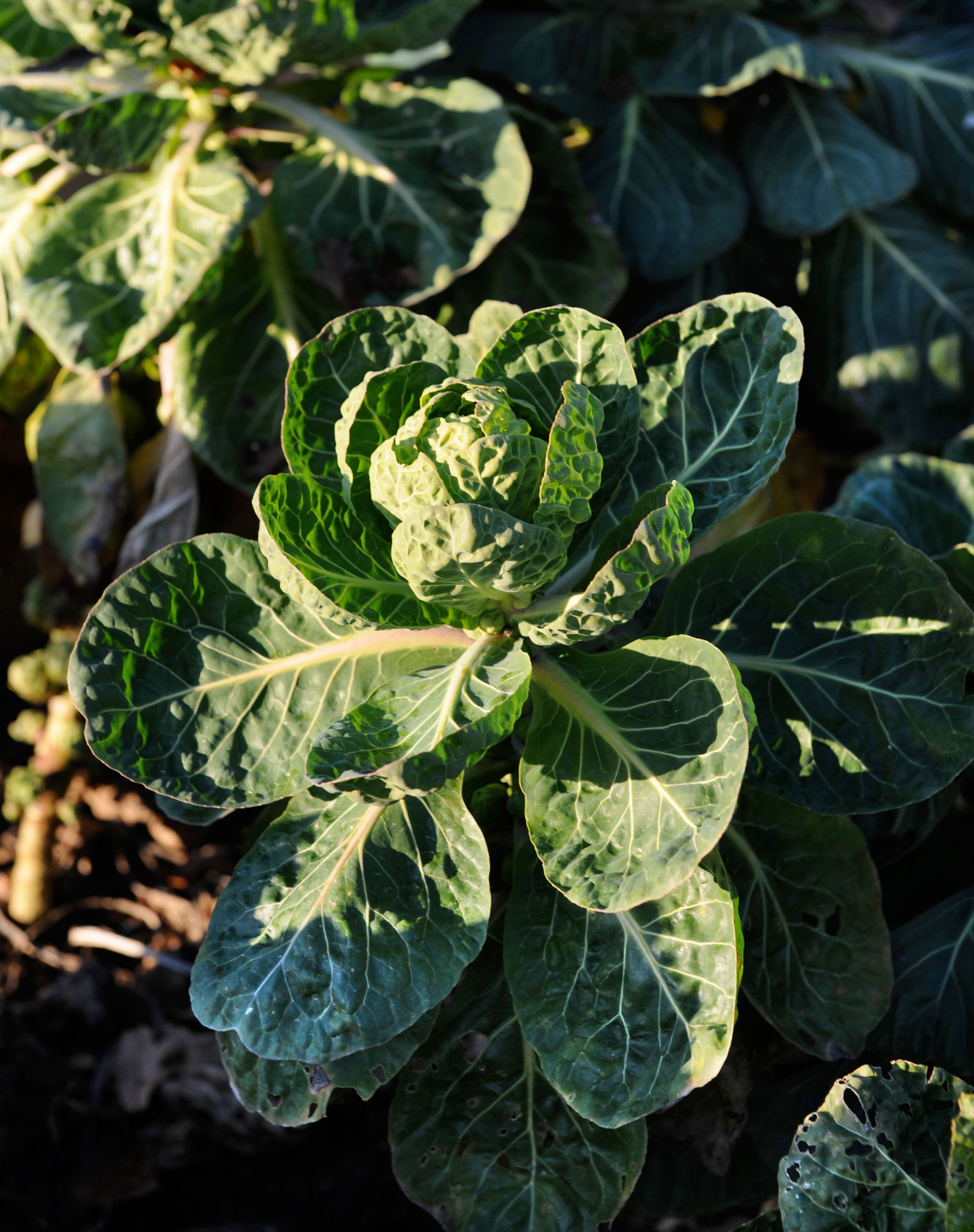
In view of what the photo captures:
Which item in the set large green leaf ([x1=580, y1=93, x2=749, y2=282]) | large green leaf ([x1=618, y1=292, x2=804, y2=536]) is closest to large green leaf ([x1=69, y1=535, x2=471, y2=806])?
large green leaf ([x1=618, y1=292, x2=804, y2=536])

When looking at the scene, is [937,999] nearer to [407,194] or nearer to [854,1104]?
[854,1104]

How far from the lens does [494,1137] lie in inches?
58.7

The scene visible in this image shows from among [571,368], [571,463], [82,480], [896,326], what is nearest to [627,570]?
[571,463]

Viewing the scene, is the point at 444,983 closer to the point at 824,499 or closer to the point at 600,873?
the point at 600,873

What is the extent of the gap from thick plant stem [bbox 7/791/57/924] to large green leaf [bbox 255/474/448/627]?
1516 mm

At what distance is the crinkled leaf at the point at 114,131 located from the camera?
2.00 m

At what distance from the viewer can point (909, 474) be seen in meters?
1.95

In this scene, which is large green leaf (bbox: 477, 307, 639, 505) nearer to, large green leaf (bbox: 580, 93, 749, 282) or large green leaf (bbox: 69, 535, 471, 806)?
large green leaf (bbox: 69, 535, 471, 806)

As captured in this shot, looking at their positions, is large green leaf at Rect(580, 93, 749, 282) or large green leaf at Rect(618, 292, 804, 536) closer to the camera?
large green leaf at Rect(618, 292, 804, 536)

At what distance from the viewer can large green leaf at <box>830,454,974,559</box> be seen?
5.93 ft

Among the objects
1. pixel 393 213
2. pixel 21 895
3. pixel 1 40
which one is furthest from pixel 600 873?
pixel 1 40

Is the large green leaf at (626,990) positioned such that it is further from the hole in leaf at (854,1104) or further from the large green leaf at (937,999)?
the large green leaf at (937,999)

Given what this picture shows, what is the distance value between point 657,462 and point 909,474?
72cm

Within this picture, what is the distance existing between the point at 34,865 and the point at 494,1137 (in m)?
1.52
